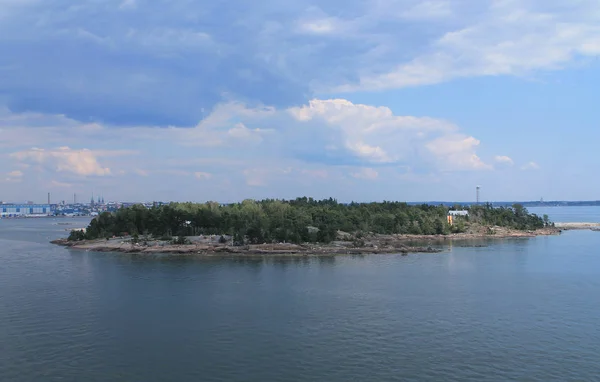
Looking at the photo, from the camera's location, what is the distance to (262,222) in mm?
47906

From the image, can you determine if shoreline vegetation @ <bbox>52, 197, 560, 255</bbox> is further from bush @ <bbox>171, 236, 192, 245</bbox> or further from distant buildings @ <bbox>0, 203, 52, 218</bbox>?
distant buildings @ <bbox>0, 203, 52, 218</bbox>

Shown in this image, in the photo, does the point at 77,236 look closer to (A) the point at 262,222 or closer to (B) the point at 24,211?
(A) the point at 262,222

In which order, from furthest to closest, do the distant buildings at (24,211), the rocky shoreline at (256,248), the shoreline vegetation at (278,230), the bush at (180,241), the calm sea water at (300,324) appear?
1. the distant buildings at (24,211)
2. the bush at (180,241)
3. the shoreline vegetation at (278,230)
4. the rocky shoreline at (256,248)
5. the calm sea water at (300,324)

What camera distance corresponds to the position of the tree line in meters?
47.4

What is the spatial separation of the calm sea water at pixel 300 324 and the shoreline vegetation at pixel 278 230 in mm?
11556

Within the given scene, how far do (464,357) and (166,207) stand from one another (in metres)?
43.1

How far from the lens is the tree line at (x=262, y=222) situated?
47.4m

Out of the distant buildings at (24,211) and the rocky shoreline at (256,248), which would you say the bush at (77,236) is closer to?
the rocky shoreline at (256,248)

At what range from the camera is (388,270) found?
31.1 metres

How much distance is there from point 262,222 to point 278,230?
1971 mm

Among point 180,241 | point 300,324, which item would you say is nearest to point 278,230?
point 180,241

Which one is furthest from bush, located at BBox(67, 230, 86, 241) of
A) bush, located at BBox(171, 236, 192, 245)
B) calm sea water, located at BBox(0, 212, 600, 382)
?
calm sea water, located at BBox(0, 212, 600, 382)

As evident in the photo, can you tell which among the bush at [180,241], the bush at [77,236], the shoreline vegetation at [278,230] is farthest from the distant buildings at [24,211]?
the bush at [180,241]

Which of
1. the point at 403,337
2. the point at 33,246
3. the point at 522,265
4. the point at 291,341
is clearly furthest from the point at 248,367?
the point at 33,246
